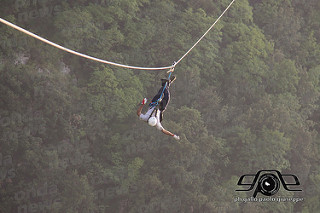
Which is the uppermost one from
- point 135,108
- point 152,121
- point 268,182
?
point 152,121

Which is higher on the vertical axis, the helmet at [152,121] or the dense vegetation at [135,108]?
the helmet at [152,121]

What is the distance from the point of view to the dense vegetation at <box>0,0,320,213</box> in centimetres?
2173

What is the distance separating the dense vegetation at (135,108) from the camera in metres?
21.7

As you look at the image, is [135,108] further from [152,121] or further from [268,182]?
[152,121]

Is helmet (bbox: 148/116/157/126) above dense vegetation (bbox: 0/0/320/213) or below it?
above

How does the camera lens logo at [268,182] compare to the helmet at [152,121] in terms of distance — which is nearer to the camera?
the helmet at [152,121]

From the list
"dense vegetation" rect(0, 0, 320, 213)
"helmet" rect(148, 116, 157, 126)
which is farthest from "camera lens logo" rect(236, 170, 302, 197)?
"helmet" rect(148, 116, 157, 126)

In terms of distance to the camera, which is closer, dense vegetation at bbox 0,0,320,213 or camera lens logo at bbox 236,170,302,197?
dense vegetation at bbox 0,0,320,213

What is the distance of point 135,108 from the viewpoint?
24.3m

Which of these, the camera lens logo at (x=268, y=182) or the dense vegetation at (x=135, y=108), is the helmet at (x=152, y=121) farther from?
the camera lens logo at (x=268, y=182)

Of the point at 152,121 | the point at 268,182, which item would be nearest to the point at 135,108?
the point at 268,182

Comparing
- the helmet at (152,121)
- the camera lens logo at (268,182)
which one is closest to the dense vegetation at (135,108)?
the camera lens logo at (268,182)

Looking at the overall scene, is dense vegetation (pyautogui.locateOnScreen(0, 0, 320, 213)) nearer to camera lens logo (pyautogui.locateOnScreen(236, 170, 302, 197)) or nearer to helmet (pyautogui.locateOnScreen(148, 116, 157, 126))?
camera lens logo (pyautogui.locateOnScreen(236, 170, 302, 197))

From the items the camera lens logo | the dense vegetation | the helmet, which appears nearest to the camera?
the helmet
